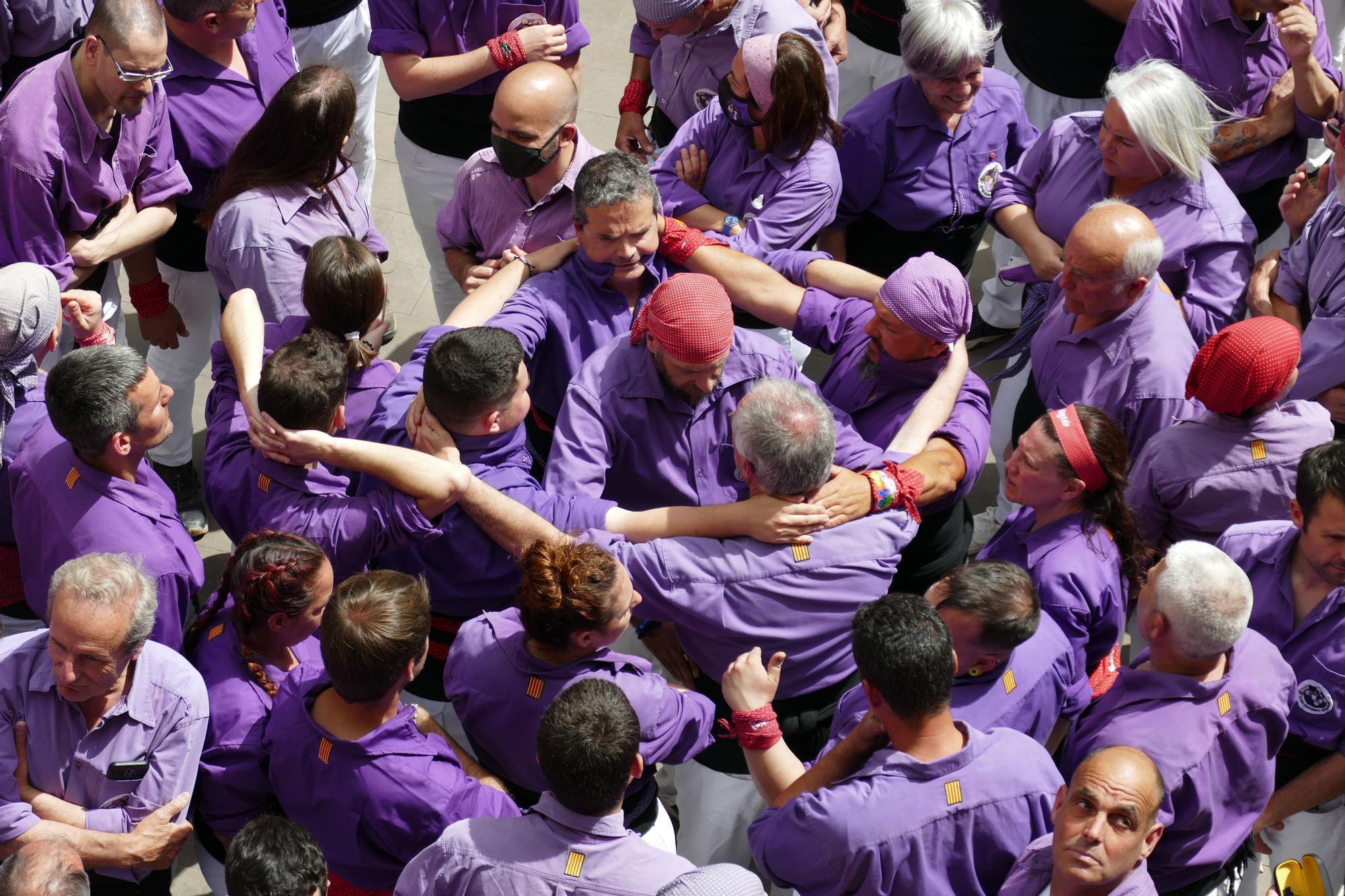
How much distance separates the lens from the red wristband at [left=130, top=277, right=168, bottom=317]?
191 inches

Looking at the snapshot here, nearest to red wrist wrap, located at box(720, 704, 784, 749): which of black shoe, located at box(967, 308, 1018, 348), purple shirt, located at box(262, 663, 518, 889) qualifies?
purple shirt, located at box(262, 663, 518, 889)

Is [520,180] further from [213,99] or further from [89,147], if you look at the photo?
[89,147]

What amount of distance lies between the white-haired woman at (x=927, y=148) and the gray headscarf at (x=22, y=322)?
9.33 feet

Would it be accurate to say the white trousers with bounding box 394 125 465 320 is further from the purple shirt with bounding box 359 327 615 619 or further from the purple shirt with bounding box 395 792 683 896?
the purple shirt with bounding box 395 792 683 896

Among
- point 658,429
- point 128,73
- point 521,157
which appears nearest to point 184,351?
Answer: point 128,73

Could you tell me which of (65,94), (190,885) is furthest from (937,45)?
(190,885)

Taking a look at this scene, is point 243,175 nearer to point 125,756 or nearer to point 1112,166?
point 125,756

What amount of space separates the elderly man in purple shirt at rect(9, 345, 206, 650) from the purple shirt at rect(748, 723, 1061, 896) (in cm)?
179

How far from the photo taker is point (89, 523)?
11.2 feet

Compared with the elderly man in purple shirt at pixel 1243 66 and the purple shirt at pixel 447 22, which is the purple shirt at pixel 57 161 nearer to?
the purple shirt at pixel 447 22

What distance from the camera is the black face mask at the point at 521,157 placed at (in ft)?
14.1

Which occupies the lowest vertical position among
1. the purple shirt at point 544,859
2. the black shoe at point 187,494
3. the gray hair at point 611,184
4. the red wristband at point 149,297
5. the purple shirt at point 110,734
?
the black shoe at point 187,494

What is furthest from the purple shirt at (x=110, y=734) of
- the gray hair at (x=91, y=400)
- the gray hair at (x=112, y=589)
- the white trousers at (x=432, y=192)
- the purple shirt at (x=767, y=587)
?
the white trousers at (x=432, y=192)

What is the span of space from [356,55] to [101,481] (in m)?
3.27
